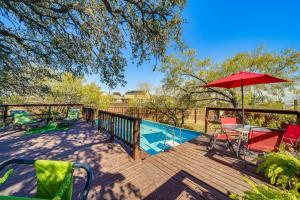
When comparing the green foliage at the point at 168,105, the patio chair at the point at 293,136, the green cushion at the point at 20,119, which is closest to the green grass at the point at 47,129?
the green cushion at the point at 20,119

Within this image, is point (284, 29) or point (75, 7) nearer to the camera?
point (75, 7)

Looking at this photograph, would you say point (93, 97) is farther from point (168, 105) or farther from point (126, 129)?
point (126, 129)

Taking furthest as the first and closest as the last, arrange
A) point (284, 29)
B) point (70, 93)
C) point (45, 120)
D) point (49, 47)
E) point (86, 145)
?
point (70, 93)
point (284, 29)
point (45, 120)
point (49, 47)
point (86, 145)

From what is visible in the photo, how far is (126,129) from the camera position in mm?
4438

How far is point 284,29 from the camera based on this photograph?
31.5 ft

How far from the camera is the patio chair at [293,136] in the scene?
3.17 m

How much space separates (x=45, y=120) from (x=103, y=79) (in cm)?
400

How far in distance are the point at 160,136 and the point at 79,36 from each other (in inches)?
310

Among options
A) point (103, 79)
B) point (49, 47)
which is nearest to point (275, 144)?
point (103, 79)

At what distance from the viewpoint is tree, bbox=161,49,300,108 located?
9281mm

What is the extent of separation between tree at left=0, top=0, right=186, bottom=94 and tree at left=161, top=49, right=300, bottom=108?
462 centimetres

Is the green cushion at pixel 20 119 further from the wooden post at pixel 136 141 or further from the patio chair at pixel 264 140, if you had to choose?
the patio chair at pixel 264 140

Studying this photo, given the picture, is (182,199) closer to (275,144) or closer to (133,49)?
(275,144)

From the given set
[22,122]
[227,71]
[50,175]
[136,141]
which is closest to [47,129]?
[22,122]
